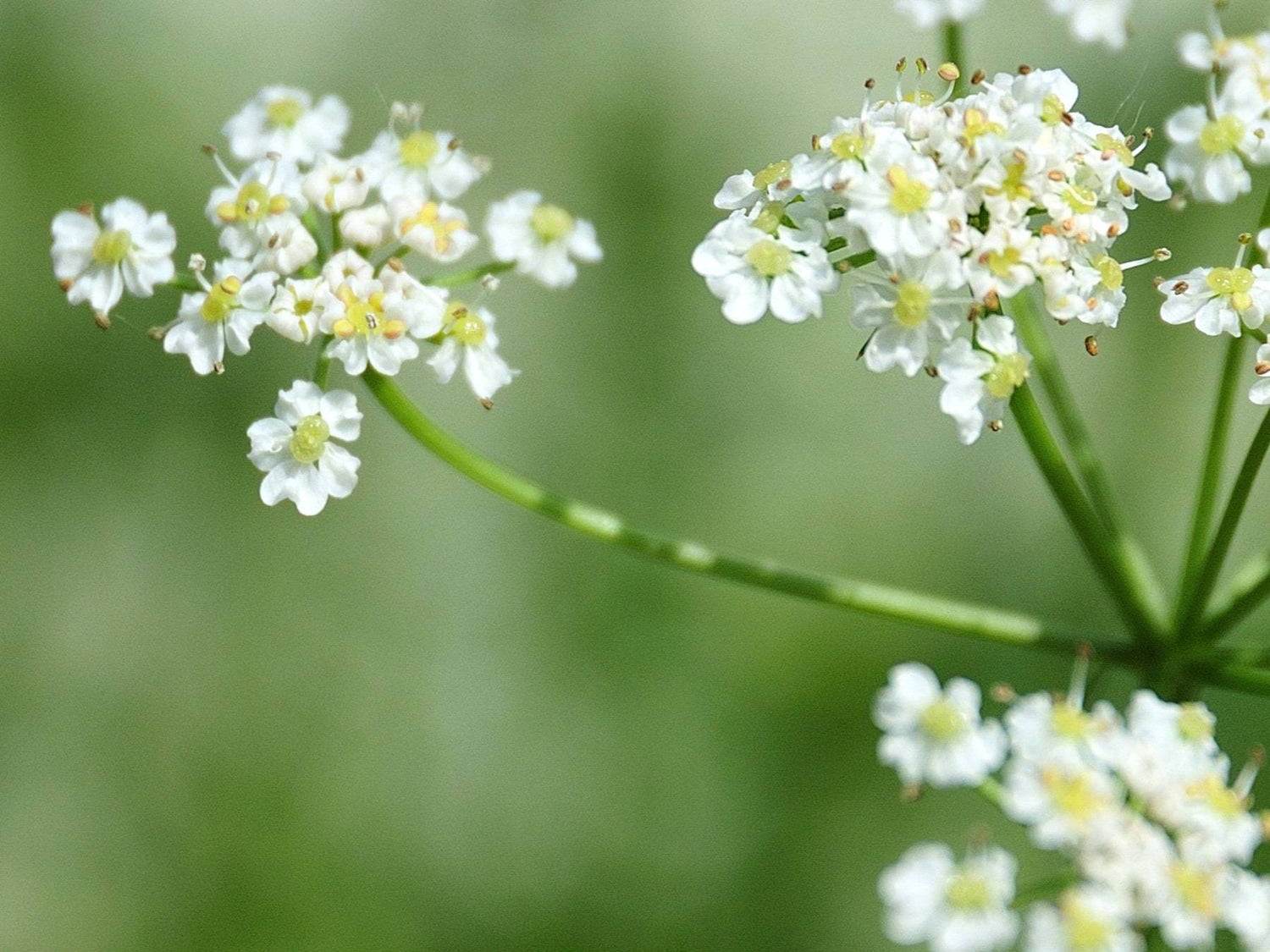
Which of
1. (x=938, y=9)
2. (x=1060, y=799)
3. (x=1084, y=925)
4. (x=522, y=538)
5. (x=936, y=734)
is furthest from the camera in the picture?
(x=522, y=538)

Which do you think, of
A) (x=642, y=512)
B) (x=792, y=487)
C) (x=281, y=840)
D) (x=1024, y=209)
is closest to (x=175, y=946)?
(x=281, y=840)

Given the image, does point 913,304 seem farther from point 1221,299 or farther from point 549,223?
point 549,223

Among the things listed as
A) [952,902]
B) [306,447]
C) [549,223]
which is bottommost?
[952,902]

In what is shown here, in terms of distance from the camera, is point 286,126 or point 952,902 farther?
point 286,126

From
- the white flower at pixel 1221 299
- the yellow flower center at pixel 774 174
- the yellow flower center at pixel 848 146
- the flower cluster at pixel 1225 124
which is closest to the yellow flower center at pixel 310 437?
the yellow flower center at pixel 774 174

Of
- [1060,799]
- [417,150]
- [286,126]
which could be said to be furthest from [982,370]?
[286,126]

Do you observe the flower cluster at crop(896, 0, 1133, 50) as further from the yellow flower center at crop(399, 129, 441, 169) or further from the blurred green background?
the blurred green background

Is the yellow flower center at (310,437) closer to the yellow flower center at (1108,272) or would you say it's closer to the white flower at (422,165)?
the white flower at (422,165)
